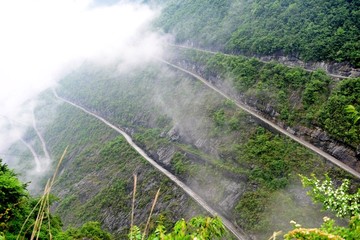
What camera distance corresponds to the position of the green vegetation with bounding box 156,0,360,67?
149 ft

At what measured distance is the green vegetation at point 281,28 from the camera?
4550 centimetres

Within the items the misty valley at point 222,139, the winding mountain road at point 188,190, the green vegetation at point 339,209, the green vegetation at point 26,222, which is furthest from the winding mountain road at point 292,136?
the green vegetation at point 26,222

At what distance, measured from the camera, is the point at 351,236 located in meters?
5.93

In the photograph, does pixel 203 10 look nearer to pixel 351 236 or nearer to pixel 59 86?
pixel 59 86

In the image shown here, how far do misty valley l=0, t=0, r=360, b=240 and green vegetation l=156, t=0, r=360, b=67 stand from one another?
0.88 feet

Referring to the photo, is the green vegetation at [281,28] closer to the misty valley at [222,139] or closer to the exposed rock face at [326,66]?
the misty valley at [222,139]

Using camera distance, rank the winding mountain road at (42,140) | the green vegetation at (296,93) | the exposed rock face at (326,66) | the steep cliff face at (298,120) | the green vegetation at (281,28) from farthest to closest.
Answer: the winding mountain road at (42,140)
the green vegetation at (281,28)
the exposed rock face at (326,66)
the green vegetation at (296,93)
the steep cliff face at (298,120)

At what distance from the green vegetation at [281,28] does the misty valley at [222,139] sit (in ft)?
0.88

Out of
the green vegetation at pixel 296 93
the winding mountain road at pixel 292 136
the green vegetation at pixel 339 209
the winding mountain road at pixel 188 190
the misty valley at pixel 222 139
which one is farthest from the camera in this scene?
the green vegetation at pixel 296 93

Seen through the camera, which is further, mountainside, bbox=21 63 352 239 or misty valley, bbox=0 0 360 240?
mountainside, bbox=21 63 352 239

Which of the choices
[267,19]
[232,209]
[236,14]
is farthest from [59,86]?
[232,209]

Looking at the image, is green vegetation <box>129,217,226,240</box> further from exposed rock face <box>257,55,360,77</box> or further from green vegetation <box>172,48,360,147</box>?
exposed rock face <box>257,55,360,77</box>

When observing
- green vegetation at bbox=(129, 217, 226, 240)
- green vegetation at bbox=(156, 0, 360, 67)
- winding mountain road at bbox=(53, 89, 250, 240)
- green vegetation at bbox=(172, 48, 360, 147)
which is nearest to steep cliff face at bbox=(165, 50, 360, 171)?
green vegetation at bbox=(172, 48, 360, 147)

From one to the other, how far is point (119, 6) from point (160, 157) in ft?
479
